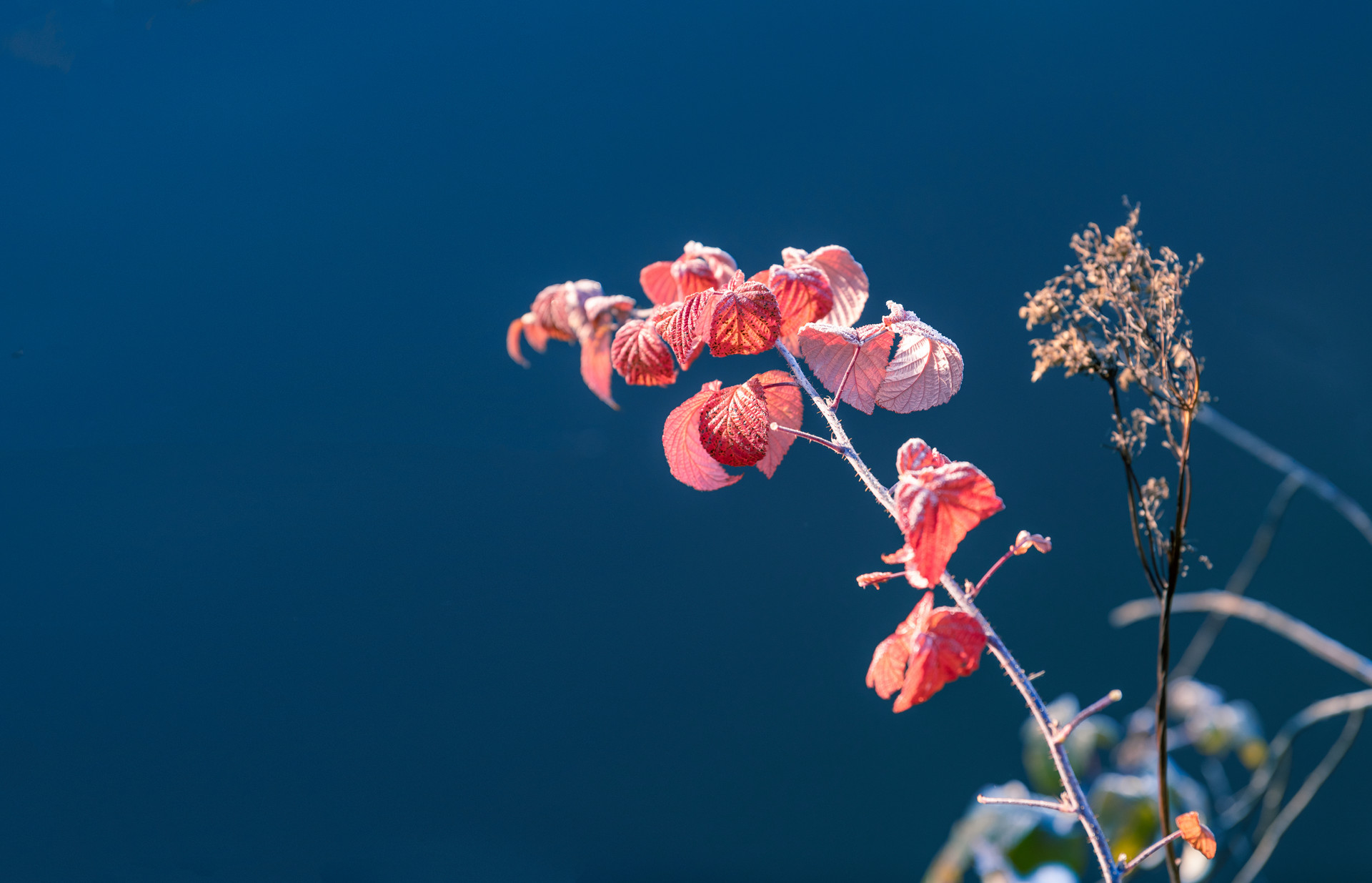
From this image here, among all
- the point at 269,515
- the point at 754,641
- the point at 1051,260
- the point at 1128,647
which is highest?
the point at 1051,260

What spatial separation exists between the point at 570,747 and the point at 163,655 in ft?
2.82

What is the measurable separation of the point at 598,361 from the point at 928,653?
46 centimetres

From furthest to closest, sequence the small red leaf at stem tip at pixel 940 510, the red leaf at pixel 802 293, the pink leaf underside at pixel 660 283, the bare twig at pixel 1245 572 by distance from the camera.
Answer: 1. the bare twig at pixel 1245 572
2. the pink leaf underside at pixel 660 283
3. the red leaf at pixel 802 293
4. the small red leaf at stem tip at pixel 940 510

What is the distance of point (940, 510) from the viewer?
1.90ft

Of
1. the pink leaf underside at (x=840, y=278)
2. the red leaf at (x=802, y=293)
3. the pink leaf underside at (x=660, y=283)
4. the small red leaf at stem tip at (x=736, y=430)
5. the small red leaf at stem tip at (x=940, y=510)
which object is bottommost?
the small red leaf at stem tip at (x=940, y=510)

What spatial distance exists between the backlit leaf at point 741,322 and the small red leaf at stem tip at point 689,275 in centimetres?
8

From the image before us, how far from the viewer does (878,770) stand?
176cm

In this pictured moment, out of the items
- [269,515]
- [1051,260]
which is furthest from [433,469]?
[1051,260]

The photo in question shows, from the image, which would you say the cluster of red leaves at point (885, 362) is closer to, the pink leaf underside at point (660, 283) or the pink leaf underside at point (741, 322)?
the pink leaf underside at point (741, 322)

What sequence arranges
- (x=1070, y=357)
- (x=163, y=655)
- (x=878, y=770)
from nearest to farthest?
(x=1070, y=357)
(x=163, y=655)
(x=878, y=770)

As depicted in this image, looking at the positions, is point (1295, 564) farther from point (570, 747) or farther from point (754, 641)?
point (570, 747)

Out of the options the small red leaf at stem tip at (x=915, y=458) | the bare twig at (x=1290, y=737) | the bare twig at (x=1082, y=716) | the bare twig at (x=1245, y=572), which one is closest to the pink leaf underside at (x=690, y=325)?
the small red leaf at stem tip at (x=915, y=458)

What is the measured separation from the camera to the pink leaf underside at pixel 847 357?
0.72 m

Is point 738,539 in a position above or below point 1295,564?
above
